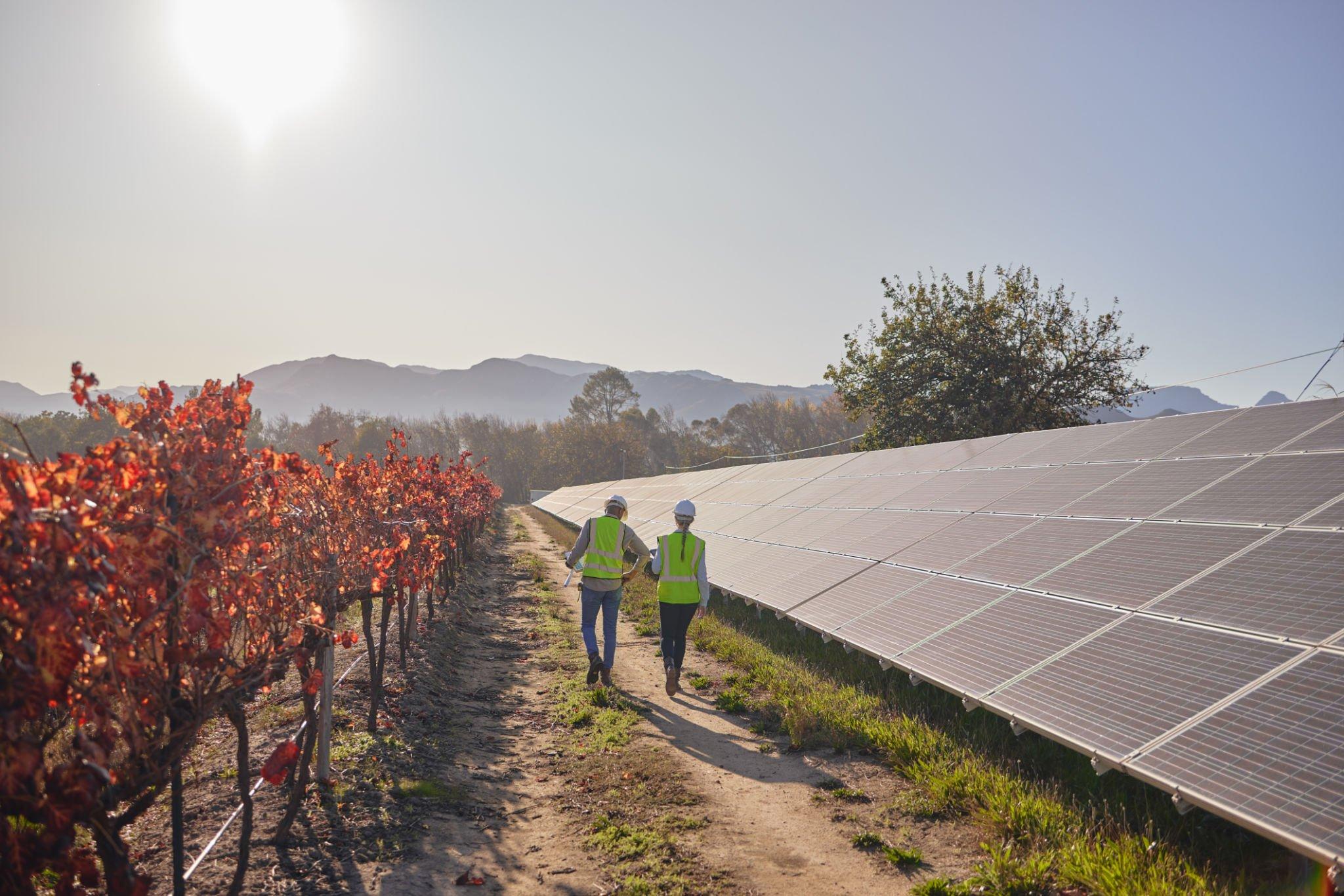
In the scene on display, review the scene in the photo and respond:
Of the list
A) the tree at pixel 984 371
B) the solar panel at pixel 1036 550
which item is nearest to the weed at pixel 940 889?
the solar panel at pixel 1036 550

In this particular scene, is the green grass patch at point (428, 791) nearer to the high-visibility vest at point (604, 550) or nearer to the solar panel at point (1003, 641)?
the high-visibility vest at point (604, 550)

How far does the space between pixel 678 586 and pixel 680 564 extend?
28cm

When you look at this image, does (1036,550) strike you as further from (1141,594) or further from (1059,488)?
(1059,488)

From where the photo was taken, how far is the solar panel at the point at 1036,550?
27.3 feet

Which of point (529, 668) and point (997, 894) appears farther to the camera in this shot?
point (529, 668)

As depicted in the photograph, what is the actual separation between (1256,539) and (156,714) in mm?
8126

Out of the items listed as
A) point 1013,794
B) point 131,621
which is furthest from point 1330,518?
point 131,621

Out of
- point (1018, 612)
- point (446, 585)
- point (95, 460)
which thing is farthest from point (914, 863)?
point (446, 585)

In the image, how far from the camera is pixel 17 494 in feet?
9.36

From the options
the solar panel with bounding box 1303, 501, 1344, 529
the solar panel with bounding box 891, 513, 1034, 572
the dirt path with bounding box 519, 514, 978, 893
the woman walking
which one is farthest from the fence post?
the solar panel with bounding box 1303, 501, 1344, 529

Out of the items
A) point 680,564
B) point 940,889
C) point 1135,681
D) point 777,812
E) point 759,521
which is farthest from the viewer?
point 759,521

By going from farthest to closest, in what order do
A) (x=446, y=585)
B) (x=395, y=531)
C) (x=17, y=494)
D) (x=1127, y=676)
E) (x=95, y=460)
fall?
(x=446, y=585) → (x=395, y=531) → (x=1127, y=676) → (x=95, y=460) → (x=17, y=494)

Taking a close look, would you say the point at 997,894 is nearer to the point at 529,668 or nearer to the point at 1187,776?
the point at 1187,776

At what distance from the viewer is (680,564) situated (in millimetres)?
9844
